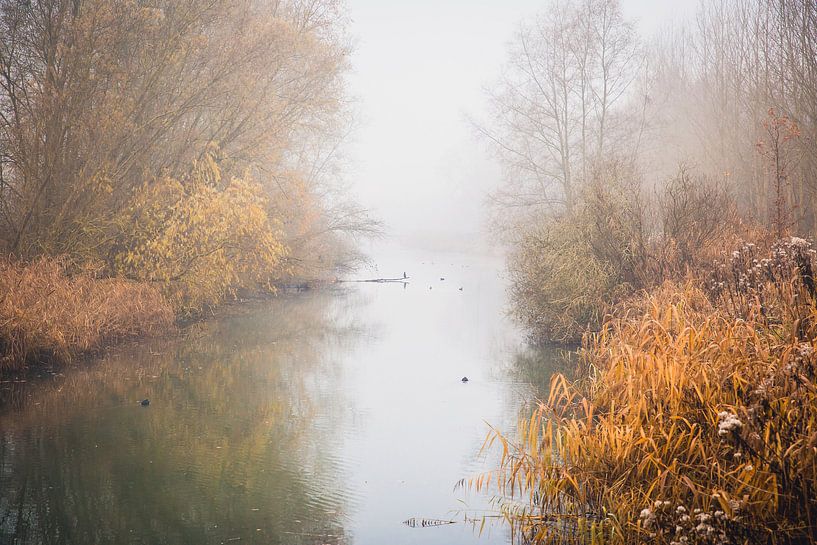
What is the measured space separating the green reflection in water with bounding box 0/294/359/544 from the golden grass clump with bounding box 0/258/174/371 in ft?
1.82

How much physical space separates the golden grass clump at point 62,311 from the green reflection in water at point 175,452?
556 millimetres

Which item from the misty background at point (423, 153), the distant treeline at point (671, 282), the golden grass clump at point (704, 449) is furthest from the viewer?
the misty background at point (423, 153)

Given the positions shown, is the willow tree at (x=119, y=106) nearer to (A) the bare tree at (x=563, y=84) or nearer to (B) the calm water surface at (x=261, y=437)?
(B) the calm water surface at (x=261, y=437)

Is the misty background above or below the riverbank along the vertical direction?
above

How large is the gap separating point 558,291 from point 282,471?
311 inches

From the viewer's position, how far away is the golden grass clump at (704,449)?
15.6 feet

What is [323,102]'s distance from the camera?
21.5 meters

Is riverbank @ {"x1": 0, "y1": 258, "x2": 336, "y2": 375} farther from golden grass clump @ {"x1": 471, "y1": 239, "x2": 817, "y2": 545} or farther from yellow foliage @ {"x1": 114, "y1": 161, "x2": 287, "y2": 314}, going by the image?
golden grass clump @ {"x1": 471, "y1": 239, "x2": 817, "y2": 545}

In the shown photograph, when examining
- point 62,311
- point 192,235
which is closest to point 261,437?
point 62,311

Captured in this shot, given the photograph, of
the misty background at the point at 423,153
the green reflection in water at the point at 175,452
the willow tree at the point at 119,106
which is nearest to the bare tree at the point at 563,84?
the misty background at the point at 423,153

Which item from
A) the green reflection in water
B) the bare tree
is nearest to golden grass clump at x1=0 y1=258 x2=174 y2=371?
the green reflection in water

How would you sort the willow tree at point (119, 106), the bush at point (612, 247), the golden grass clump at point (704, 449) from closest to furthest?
the golden grass clump at point (704, 449) → the bush at point (612, 247) → the willow tree at point (119, 106)

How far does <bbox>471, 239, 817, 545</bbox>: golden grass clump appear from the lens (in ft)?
15.6

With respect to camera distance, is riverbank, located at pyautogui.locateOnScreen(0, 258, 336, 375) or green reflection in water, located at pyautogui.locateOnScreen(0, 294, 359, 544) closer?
green reflection in water, located at pyautogui.locateOnScreen(0, 294, 359, 544)
